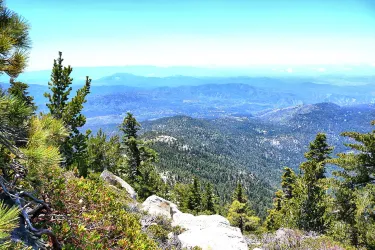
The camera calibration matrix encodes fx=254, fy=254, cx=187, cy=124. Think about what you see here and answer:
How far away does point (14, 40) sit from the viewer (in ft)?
16.2

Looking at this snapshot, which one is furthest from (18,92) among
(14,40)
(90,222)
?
(90,222)

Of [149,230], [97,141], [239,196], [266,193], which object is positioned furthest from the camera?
[266,193]

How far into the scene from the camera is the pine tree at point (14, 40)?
5.11 meters

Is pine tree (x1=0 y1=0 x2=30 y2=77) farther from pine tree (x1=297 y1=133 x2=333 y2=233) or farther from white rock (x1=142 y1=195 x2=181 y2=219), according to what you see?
pine tree (x1=297 y1=133 x2=333 y2=233)

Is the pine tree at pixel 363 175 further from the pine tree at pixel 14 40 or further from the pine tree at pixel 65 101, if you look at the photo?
the pine tree at pixel 65 101

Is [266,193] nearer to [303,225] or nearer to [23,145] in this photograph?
[303,225]

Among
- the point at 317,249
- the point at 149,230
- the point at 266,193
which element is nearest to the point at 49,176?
the point at 149,230

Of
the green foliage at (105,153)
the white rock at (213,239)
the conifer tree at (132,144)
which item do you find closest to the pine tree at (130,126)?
the conifer tree at (132,144)

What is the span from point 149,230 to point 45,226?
203 inches

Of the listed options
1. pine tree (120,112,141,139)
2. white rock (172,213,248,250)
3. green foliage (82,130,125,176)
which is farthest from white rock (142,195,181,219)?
green foliage (82,130,125,176)

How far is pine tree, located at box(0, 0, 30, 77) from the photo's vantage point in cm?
511

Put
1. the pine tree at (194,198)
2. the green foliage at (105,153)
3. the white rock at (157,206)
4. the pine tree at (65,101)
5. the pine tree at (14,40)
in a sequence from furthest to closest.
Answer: the pine tree at (194,198) → the green foliage at (105,153) → the pine tree at (65,101) → the white rock at (157,206) → the pine tree at (14,40)

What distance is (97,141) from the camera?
37938 mm

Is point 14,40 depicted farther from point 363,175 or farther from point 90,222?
point 363,175
